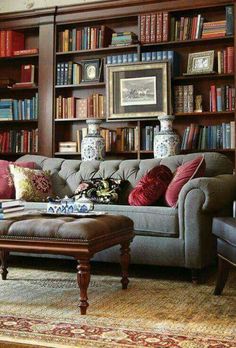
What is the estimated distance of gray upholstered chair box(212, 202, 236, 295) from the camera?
8.64ft

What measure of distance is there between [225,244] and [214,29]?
112 inches

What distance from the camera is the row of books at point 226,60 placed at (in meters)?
4.95

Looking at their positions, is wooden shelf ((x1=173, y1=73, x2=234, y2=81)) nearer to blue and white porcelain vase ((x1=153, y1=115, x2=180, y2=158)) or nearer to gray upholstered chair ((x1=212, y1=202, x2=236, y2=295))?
blue and white porcelain vase ((x1=153, y1=115, x2=180, y2=158))

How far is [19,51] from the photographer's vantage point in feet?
19.1

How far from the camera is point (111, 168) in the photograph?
4363 mm

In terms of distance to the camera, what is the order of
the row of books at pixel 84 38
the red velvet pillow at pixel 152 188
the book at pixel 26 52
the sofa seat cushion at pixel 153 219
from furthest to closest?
the book at pixel 26 52 → the row of books at pixel 84 38 → the red velvet pillow at pixel 152 188 → the sofa seat cushion at pixel 153 219

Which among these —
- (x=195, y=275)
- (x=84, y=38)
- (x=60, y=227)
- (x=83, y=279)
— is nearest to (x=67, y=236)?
(x=60, y=227)

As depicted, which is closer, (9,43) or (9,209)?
(9,209)

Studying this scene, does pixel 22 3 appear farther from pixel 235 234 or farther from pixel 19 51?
pixel 235 234

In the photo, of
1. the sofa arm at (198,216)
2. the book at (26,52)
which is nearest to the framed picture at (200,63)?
the book at (26,52)

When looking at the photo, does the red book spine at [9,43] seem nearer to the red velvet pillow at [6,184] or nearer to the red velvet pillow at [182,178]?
the red velvet pillow at [6,184]

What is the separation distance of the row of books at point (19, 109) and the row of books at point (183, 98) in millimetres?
1549

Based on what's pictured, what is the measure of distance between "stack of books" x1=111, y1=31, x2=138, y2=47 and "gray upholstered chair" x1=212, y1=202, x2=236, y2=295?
2846 millimetres

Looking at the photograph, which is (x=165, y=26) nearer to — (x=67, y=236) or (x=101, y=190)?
(x=101, y=190)
